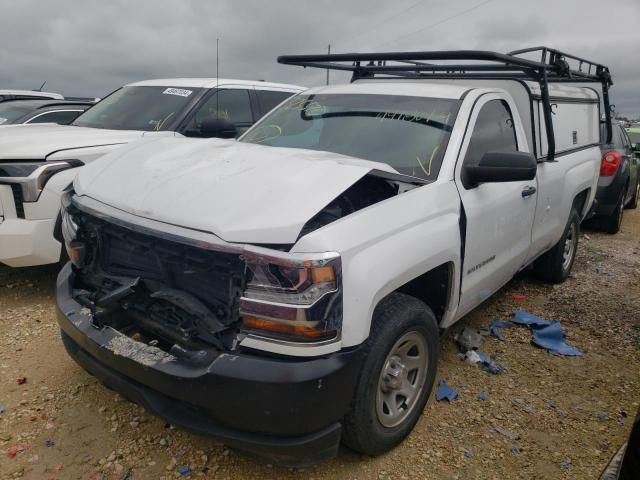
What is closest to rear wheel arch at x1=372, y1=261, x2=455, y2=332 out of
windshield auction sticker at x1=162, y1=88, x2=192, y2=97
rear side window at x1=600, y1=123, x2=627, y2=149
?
windshield auction sticker at x1=162, y1=88, x2=192, y2=97

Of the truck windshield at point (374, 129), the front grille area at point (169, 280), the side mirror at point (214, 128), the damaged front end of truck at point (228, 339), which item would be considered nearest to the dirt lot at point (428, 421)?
the damaged front end of truck at point (228, 339)

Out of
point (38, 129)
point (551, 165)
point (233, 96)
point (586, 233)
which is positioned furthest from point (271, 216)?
point (586, 233)

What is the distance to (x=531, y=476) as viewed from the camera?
257cm

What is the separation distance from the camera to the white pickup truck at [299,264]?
2.05 metres

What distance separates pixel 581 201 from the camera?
531cm

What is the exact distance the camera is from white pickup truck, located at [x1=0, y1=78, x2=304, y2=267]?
395cm

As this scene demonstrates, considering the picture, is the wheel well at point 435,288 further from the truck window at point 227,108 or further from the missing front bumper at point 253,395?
the truck window at point 227,108

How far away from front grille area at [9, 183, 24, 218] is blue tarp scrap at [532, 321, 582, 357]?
4059 mm

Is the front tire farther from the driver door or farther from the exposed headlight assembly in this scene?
the exposed headlight assembly

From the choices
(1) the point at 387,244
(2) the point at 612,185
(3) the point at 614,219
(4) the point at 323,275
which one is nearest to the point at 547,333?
(1) the point at 387,244

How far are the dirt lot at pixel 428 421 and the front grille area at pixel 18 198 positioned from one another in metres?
0.79

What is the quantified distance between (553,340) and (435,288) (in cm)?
164

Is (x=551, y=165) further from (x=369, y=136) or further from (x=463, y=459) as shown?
(x=463, y=459)

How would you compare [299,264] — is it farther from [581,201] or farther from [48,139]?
[581,201]
